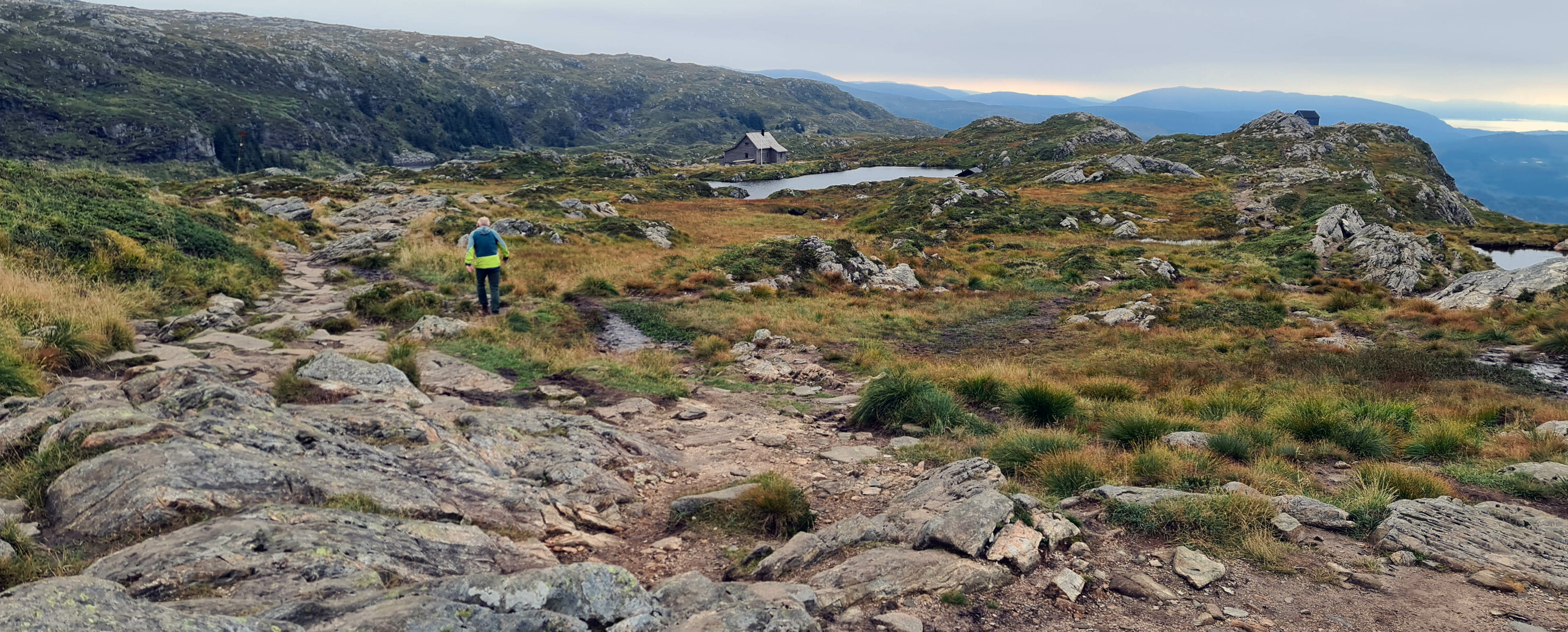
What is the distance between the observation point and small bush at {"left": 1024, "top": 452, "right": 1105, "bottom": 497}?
25.2ft

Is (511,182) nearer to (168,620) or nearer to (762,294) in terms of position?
(762,294)

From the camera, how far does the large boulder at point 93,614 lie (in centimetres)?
294

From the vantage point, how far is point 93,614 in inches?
123

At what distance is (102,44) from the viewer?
166625 mm

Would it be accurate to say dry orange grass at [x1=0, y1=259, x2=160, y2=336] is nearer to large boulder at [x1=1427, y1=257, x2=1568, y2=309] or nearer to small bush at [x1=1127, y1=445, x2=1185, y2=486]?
small bush at [x1=1127, y1=445, x2=1185, y2=486]

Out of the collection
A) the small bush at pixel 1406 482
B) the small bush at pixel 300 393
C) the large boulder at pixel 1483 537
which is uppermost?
the large boulder at pixel 1483 537

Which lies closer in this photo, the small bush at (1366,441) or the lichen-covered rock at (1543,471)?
the lichen-covered rock at (1543,471)

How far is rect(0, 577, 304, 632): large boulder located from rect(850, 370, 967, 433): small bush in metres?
8.48

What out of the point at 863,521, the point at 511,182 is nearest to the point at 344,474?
the point at 863,521

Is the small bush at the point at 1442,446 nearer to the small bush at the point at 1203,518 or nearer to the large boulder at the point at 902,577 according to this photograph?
the small bush at the point at 1203,518

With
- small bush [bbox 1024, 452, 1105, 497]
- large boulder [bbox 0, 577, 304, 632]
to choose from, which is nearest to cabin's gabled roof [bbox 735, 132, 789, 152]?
small bush [bbox 1024, 452, 1105, 497]

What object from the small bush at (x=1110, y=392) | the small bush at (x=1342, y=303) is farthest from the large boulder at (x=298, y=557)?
the small bush at (x=1342, y=303)

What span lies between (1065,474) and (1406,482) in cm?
362

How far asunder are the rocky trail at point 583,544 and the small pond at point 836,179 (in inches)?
3081
